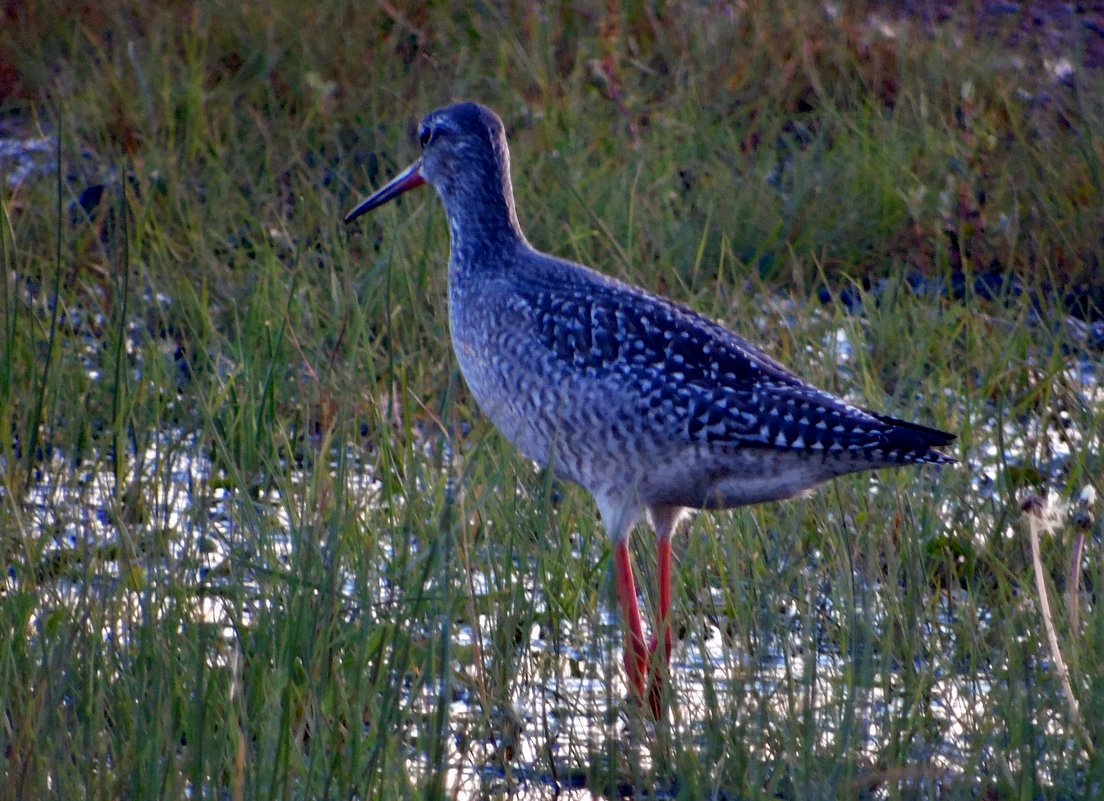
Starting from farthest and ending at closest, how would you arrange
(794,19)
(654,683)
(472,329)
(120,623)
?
(794,19), (472,329), (120,623), (654,683)

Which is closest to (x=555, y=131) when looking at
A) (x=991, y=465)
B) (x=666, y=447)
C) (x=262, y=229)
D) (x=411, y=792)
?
(x=262, y=229)

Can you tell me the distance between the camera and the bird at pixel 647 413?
4117 mm

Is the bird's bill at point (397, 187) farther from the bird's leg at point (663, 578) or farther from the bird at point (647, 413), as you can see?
the bird's leg at point (663, 578)

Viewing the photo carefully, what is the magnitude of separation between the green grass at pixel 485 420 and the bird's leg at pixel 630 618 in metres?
0.06

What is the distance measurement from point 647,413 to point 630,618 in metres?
0.54

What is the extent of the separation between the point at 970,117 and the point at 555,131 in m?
1.72

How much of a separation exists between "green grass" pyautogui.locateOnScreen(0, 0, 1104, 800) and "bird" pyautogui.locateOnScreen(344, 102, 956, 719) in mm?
152

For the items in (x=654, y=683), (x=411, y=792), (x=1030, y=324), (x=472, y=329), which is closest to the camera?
(x=411, y=792)

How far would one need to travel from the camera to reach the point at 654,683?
359 centimetres

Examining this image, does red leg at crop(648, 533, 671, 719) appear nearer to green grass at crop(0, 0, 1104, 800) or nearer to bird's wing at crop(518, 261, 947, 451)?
green grass at crop(0, 0, 1104, 800)

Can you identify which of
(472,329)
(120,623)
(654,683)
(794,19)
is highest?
(794,19)

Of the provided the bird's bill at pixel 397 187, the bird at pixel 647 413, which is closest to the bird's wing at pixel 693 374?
the bird at pixel 647 413

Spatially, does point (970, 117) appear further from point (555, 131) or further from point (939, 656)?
point (939, 656)

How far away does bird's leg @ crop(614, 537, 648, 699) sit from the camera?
13.5 ft
